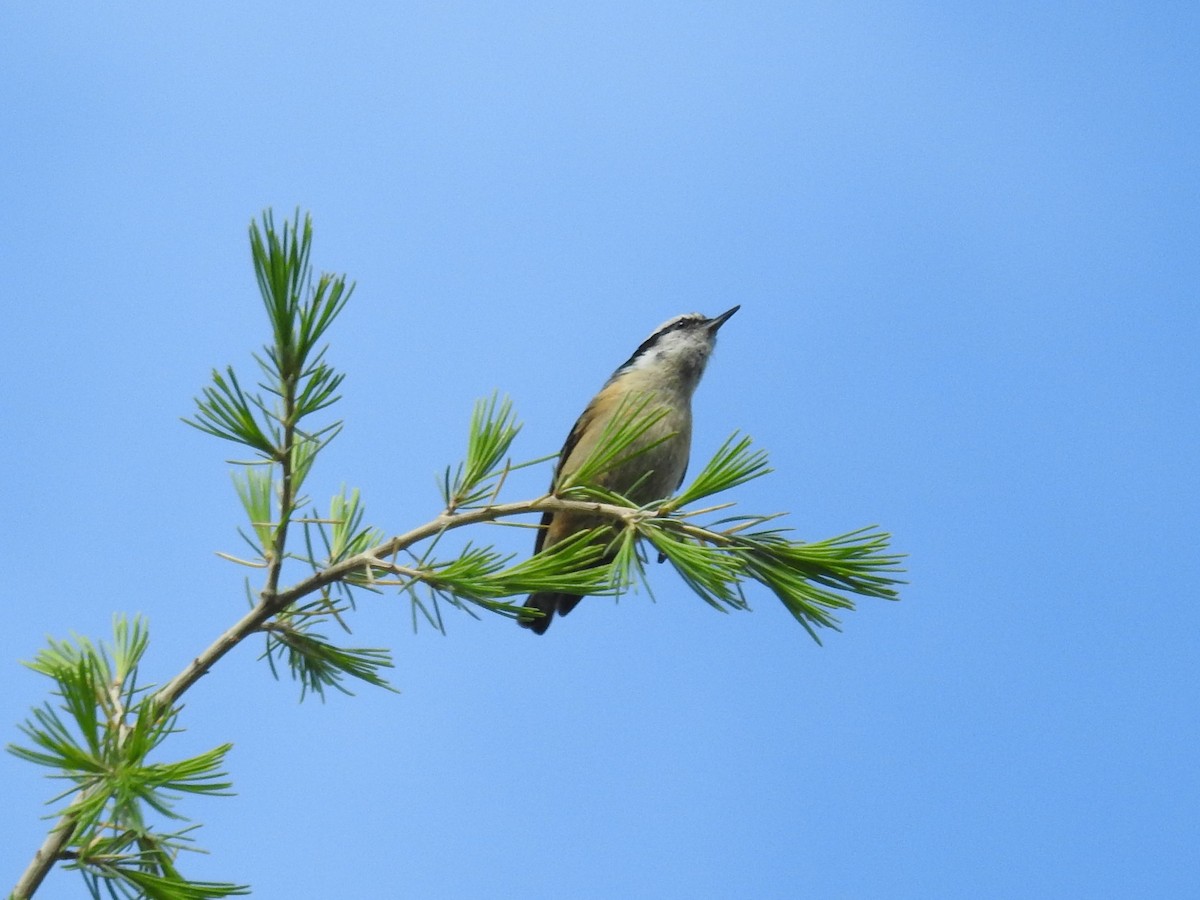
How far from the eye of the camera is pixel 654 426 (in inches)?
195

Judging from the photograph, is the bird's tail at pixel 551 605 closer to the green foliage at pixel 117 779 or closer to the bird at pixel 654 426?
the bird at pixel 654 426

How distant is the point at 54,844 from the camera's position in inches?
82.9

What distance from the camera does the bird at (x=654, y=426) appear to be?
5.16 m

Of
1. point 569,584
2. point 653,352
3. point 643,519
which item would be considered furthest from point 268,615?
point 653,352

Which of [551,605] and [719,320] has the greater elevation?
[719,320]

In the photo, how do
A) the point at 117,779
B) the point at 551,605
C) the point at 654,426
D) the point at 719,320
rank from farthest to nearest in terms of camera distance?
1. the point at 719,320
2. the point at 551,605
3. the point at 654,426
4. the point at 117,779

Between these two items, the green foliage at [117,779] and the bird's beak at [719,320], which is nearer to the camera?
the green foliage at [117,779]

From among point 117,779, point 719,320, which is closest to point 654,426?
point 719,320

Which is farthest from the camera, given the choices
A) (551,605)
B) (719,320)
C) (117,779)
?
(719,320)

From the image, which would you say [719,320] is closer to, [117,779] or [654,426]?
[654,426]

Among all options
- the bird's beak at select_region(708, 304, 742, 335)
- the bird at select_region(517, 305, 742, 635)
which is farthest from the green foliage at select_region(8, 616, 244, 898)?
the bird's beak at select_region(708, 304, 742, 335)

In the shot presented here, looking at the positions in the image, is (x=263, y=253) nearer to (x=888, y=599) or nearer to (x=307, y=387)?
(x=307, y=387)

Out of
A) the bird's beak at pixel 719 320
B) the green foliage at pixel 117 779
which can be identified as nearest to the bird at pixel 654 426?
the bird's beak at pixel 719 320

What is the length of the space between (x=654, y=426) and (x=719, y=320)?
1659mm
